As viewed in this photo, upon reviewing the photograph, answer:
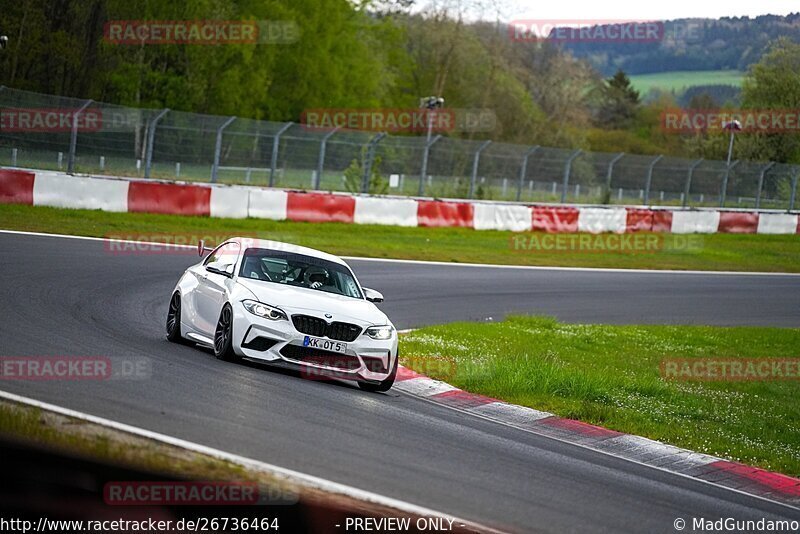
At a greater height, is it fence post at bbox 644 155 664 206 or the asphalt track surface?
fence post at bbox 644 155 664 206

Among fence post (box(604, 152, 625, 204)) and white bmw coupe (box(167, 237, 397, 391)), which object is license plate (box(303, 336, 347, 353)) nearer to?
white bmw coupe (box(167, 237, 397, 391))

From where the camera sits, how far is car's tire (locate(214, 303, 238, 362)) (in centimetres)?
1062

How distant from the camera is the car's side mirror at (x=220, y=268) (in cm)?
1147

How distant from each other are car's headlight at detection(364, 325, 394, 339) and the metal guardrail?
17.6 metres

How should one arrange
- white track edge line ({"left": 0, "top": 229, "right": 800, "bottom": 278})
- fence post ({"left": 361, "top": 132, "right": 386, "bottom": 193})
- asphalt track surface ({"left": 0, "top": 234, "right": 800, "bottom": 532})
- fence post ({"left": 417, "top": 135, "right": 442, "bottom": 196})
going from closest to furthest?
1. asphalt track surface ({"left": 0, "top": 234, "right": 800, "bottom": 532})
2. white track edge line ({"left": 0, "top": 229, "right": 800, "bottom": 278})
3. fence post ({"left": 361, "top": 132, "right": 386, "bottom": 193})
4. fence post ({"left": 417, "top": 135, "right": 442, "bottom": 196})

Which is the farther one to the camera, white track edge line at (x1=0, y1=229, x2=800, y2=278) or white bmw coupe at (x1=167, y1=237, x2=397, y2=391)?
white track edge line at (x1=0, y1=229, x2=800, y2=278)

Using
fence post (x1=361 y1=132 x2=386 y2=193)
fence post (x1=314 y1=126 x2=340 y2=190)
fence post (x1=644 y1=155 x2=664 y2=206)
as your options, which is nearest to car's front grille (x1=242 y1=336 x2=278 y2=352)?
fence post (x1=314 y1=126 x2=340 y2=190)

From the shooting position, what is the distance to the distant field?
142125 millimetres

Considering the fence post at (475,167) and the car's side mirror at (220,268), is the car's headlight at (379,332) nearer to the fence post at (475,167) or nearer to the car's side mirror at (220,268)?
the car's side mirror at (220,268)

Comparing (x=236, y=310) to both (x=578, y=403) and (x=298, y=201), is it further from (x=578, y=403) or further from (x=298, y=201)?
(x=298, y=201)

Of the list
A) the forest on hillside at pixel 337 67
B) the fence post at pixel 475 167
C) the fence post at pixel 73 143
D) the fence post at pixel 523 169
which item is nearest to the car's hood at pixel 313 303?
the fence post at pixel 73 143

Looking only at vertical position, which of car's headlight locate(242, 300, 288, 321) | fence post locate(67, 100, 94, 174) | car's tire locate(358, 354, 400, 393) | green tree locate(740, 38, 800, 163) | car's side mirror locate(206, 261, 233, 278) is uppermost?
green tree locate(740, 38, 800, 163)

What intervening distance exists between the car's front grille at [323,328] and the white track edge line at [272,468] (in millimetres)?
3223

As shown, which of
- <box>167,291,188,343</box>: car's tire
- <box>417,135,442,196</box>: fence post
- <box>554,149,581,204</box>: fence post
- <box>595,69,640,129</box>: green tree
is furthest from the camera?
<box>595,69,640,129</box>: green tree
